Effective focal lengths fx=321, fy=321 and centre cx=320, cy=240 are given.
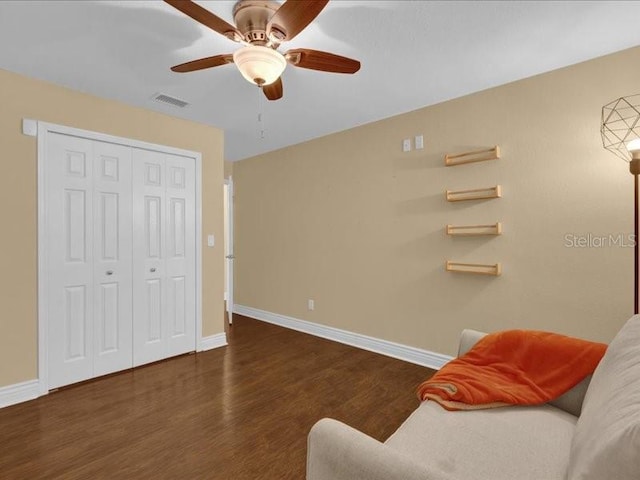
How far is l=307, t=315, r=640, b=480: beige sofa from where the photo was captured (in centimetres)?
77

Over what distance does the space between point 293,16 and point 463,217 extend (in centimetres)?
215

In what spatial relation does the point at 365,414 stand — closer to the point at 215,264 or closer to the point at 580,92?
the point at 215,264

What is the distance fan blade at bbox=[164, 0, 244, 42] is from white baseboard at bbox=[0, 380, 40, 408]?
2862 millimetres

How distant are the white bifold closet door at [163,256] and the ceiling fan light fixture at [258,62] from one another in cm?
192

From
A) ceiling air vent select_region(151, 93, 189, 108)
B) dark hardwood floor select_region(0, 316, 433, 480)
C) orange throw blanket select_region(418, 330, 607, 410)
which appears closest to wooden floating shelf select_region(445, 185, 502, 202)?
orange throw blanket select_region(418, 330, 607, 410)

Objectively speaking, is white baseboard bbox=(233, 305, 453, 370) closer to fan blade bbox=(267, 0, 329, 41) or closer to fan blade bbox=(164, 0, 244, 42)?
fan blade bbox=(267, 0, 329, 41)

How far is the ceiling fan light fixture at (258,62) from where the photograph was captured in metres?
1.66

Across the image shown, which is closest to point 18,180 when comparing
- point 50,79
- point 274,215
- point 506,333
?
point 50,79

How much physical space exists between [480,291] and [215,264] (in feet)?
9.03

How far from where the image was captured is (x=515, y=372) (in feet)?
5.22

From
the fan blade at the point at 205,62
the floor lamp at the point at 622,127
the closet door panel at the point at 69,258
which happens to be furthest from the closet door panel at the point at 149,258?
the floor lamp at the point at 622,127

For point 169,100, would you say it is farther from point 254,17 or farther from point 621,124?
point 621,124

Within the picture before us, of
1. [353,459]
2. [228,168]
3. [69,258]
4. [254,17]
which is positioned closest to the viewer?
[353,459]

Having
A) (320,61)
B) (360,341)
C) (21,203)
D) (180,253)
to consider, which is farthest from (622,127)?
(21,203)
